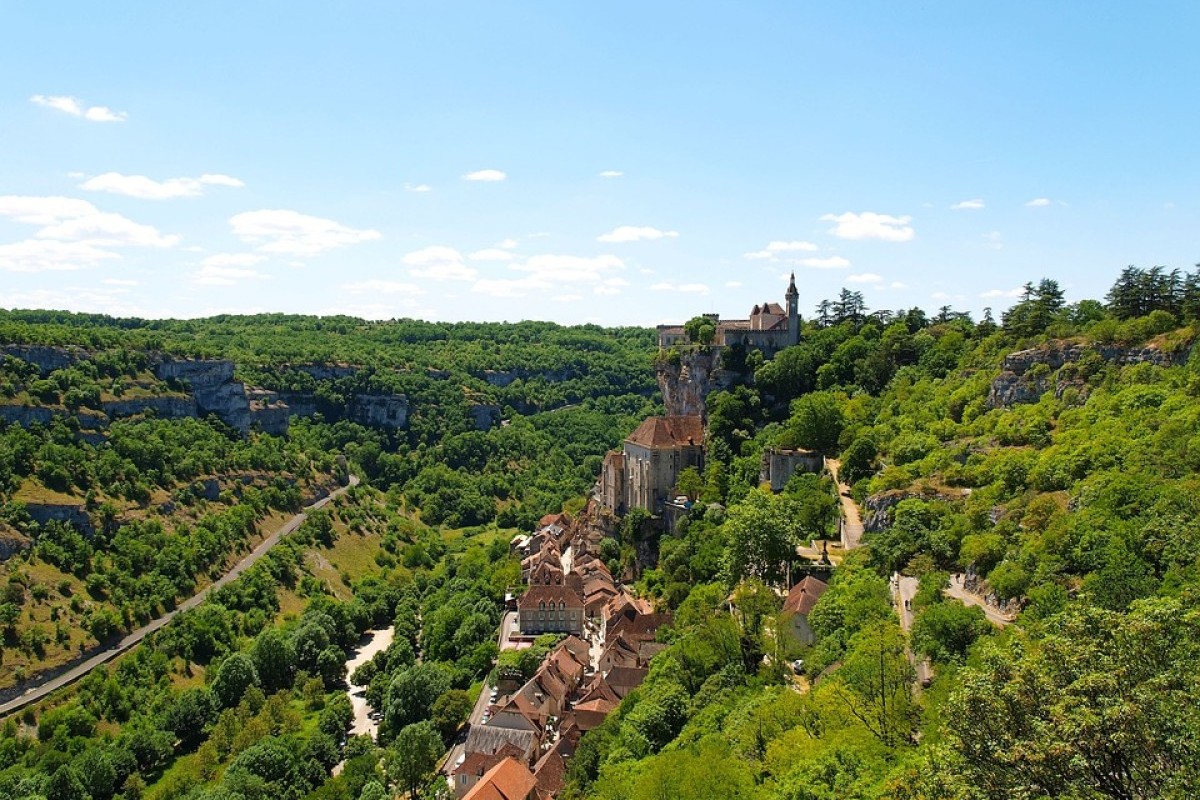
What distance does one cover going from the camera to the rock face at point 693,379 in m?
75.1

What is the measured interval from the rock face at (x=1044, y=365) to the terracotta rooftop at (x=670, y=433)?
920 inches

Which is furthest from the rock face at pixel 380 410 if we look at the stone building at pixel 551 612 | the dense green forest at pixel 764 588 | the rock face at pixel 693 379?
the stone building at pixel 551 612

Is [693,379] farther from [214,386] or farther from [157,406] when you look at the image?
[214,386]

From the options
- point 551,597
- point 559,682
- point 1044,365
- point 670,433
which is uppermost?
point 1044,365

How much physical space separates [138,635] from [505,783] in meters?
51.6

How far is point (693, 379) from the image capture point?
77438mm

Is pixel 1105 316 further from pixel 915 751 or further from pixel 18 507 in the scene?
pixel 18 507

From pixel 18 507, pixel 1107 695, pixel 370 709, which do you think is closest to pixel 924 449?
pixel 1107 695

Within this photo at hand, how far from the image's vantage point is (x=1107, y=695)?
15.2 meters

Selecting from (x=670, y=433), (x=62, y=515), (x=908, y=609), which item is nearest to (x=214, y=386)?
(x=62, y=515)

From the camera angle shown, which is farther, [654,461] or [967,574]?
[654,461]

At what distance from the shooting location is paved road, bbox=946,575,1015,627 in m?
32.3

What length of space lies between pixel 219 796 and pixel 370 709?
18290 millimetres

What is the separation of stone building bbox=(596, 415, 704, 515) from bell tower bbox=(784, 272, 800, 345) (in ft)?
39.8
